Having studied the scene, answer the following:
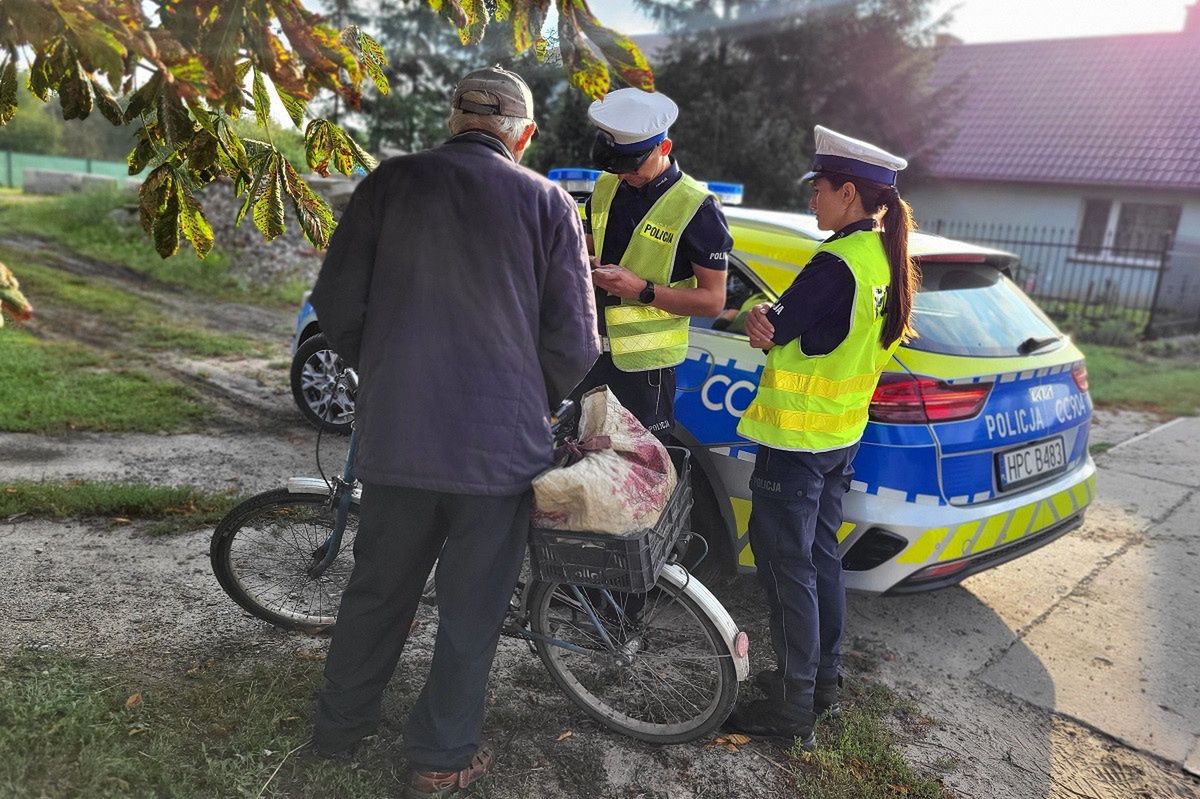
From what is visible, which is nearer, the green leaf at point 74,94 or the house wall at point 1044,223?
the green leaf at point 74,94

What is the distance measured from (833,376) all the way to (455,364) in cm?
116

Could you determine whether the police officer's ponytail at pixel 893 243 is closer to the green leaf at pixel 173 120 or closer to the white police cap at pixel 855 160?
the white police cap at pixel 855 160

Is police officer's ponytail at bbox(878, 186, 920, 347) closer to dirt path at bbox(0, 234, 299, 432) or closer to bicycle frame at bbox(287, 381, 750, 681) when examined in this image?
bicycle frame at bbox(287, 381, 750, 681)

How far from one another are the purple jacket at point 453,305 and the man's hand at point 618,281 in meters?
0.65

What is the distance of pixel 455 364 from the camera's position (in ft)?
7.24

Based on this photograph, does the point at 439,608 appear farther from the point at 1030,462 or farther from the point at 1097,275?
the point at 1097,275

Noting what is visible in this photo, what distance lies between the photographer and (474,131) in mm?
2289

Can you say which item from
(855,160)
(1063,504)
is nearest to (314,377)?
(855,160)

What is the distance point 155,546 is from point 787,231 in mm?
2925

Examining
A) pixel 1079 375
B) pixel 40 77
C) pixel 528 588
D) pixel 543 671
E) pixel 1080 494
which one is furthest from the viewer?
pixel 1079 375

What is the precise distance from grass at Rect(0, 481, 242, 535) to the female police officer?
257 centimetres

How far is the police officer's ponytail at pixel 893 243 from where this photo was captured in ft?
9.00

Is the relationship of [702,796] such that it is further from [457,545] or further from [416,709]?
[457,545]

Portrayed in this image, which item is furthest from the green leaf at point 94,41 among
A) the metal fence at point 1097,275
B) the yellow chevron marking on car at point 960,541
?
the metal fence at point 1097,275
